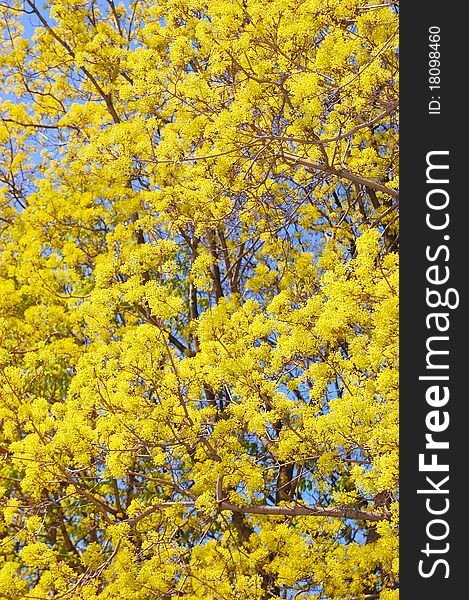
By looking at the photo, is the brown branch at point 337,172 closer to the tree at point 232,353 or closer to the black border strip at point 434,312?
the tree at point 232,353

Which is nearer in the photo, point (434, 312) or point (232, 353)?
point (434, 312)

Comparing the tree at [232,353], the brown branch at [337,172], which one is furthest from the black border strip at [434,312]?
the brown branch at [337,172]

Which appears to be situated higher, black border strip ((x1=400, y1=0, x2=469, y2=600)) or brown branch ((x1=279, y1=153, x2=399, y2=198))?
brown branch ((x1=279, y1=153, x2=399, y2=198))

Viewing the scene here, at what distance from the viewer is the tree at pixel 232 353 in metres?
4.38

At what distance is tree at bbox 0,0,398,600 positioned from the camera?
14.4 feet

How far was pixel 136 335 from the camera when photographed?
4.70m

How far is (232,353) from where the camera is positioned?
15.4ft

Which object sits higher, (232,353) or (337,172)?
(337,172)

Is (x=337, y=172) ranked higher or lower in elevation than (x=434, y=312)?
higher

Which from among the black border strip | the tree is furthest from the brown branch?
the black border strip

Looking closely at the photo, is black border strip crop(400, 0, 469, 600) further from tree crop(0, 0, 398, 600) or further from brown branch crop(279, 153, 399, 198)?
brown branch crop(279, 153, 399, 198)

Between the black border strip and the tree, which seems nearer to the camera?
the black border strip

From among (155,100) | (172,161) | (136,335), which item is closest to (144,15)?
(155,100)

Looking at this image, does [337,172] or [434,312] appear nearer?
[434,312]
